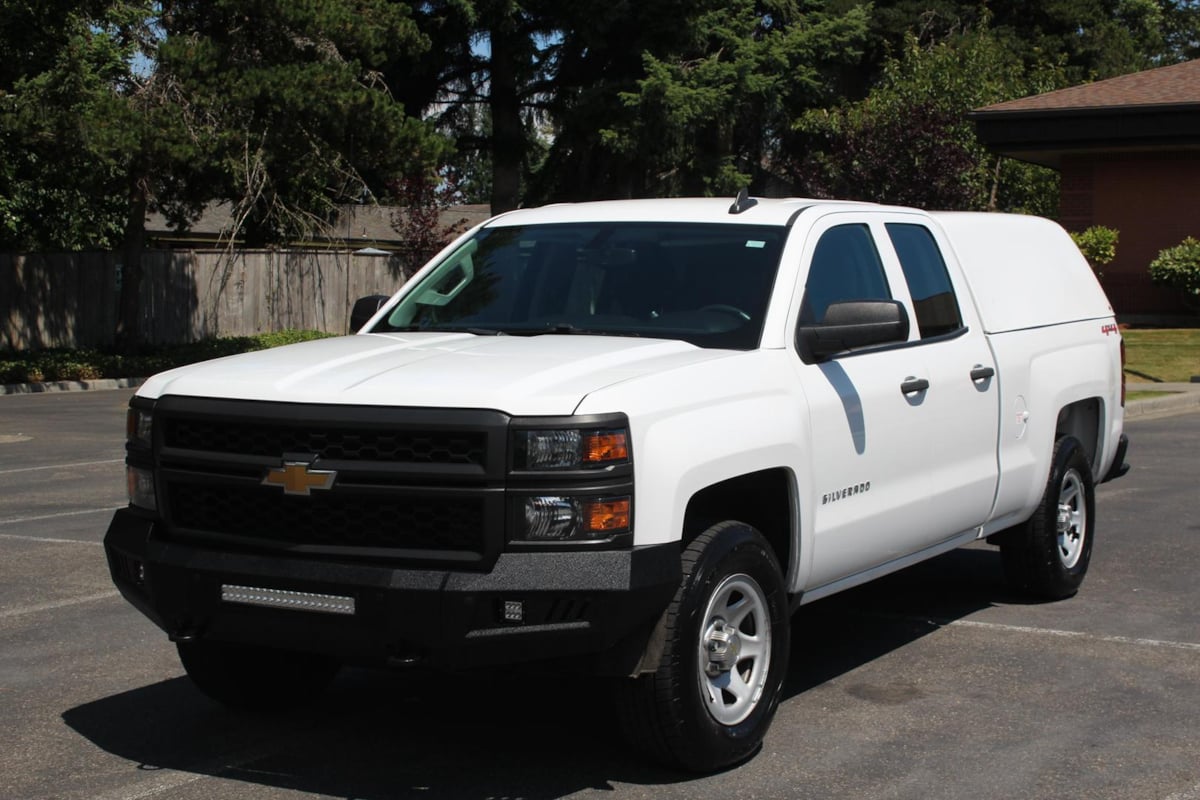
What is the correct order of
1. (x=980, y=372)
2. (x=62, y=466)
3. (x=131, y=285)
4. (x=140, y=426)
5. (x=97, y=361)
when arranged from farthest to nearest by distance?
1. (x=131, y=285)
2. (x=97, y=361)
3. (x=62, y=466)
4. (x=980, y=372)
5. (x=140, y=426)

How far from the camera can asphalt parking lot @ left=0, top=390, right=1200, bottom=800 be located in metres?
5.38

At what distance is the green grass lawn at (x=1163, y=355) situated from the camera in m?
24.6

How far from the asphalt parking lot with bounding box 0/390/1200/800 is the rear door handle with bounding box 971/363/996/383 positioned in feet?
4.11

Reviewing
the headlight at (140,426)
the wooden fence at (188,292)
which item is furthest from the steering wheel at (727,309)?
the wooden fence at (188,292)

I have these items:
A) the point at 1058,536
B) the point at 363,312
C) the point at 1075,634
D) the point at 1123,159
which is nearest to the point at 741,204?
the point at 363,312

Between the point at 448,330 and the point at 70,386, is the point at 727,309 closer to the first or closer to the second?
the point at 448,330

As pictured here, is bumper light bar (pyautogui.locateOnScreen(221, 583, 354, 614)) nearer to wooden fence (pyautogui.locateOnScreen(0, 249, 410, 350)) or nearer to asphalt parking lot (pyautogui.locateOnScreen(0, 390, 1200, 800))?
asphalt parking lot (pyautogui.locateOnScreen(0, 390, 1200, 800))

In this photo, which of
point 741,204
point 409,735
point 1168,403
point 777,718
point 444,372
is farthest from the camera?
point 1168,403

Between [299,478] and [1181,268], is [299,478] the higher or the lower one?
the lower one

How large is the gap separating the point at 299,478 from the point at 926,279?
347 cm

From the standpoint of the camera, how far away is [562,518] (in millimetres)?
4938

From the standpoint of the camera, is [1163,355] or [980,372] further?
[1163,355]

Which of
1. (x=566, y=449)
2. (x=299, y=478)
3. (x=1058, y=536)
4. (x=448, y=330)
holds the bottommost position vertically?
(x=1058, y=536)

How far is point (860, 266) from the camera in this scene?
273 inches
